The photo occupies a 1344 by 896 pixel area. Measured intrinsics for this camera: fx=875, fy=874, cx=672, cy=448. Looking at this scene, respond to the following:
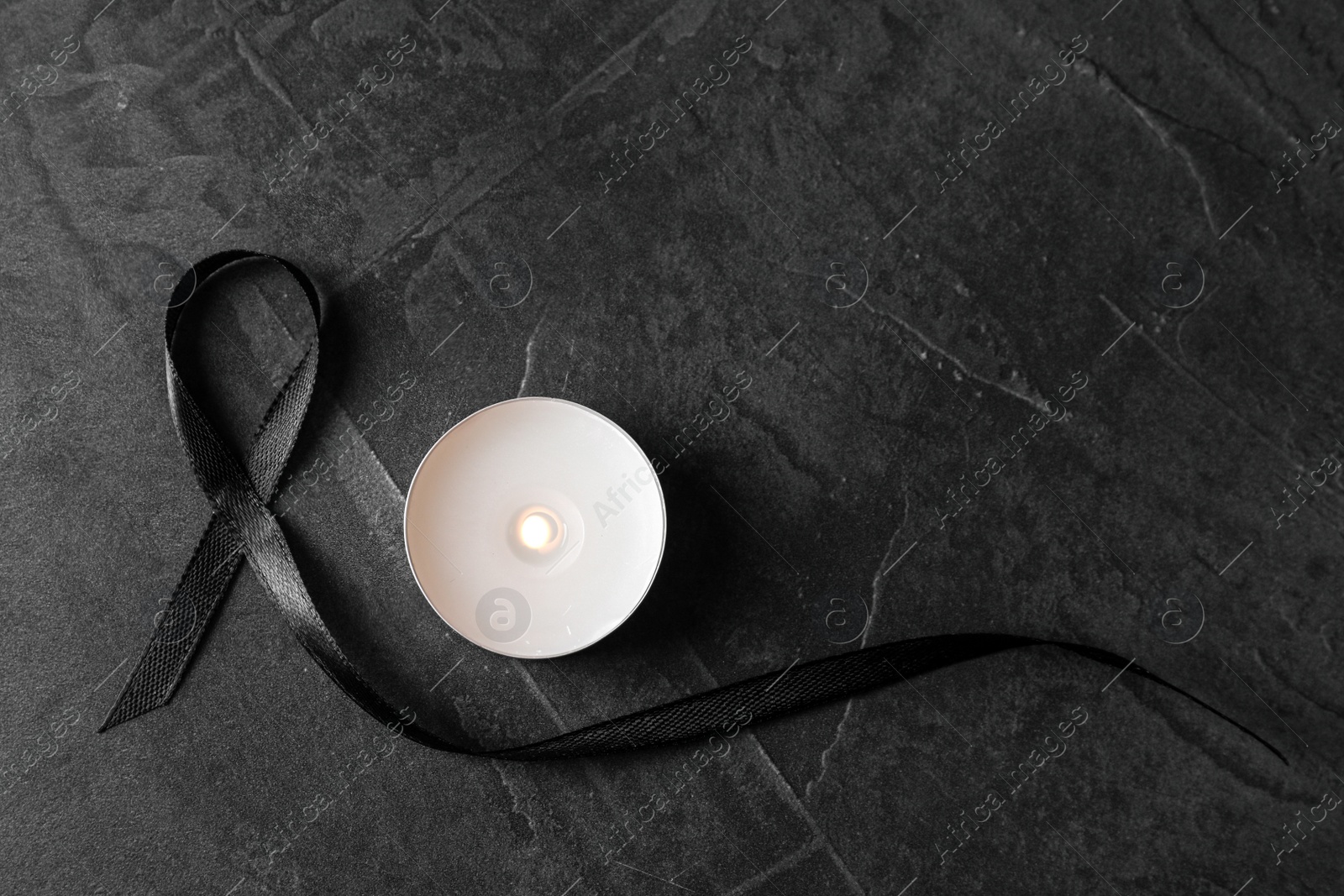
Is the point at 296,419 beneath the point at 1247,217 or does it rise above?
beneath

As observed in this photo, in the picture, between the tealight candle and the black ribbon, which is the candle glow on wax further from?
the black ribbon

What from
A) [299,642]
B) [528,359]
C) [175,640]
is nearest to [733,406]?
[528,359]

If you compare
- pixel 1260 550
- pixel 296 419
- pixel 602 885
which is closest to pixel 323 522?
pixel 296 419

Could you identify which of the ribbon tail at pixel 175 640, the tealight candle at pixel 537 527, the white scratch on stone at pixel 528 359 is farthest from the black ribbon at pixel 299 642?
the white scratch on stone at pixel 528 359

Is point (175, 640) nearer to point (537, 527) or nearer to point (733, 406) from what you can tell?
point (537, 527)

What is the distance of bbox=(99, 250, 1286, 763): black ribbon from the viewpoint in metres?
1.42

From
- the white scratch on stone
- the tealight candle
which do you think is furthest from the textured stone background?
the tealight candle

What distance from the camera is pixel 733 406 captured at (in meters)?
1.47

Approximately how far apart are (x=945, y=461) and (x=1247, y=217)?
647 mm

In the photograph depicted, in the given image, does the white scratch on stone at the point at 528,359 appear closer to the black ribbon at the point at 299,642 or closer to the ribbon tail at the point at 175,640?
the black ribbon at the point at 299,642

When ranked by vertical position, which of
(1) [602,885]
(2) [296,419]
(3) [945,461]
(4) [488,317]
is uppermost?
(4) [488,317]

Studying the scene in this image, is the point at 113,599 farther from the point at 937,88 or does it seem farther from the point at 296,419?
the point at 937,88

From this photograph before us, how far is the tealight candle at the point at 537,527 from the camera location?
1313mm

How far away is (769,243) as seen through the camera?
149cm
